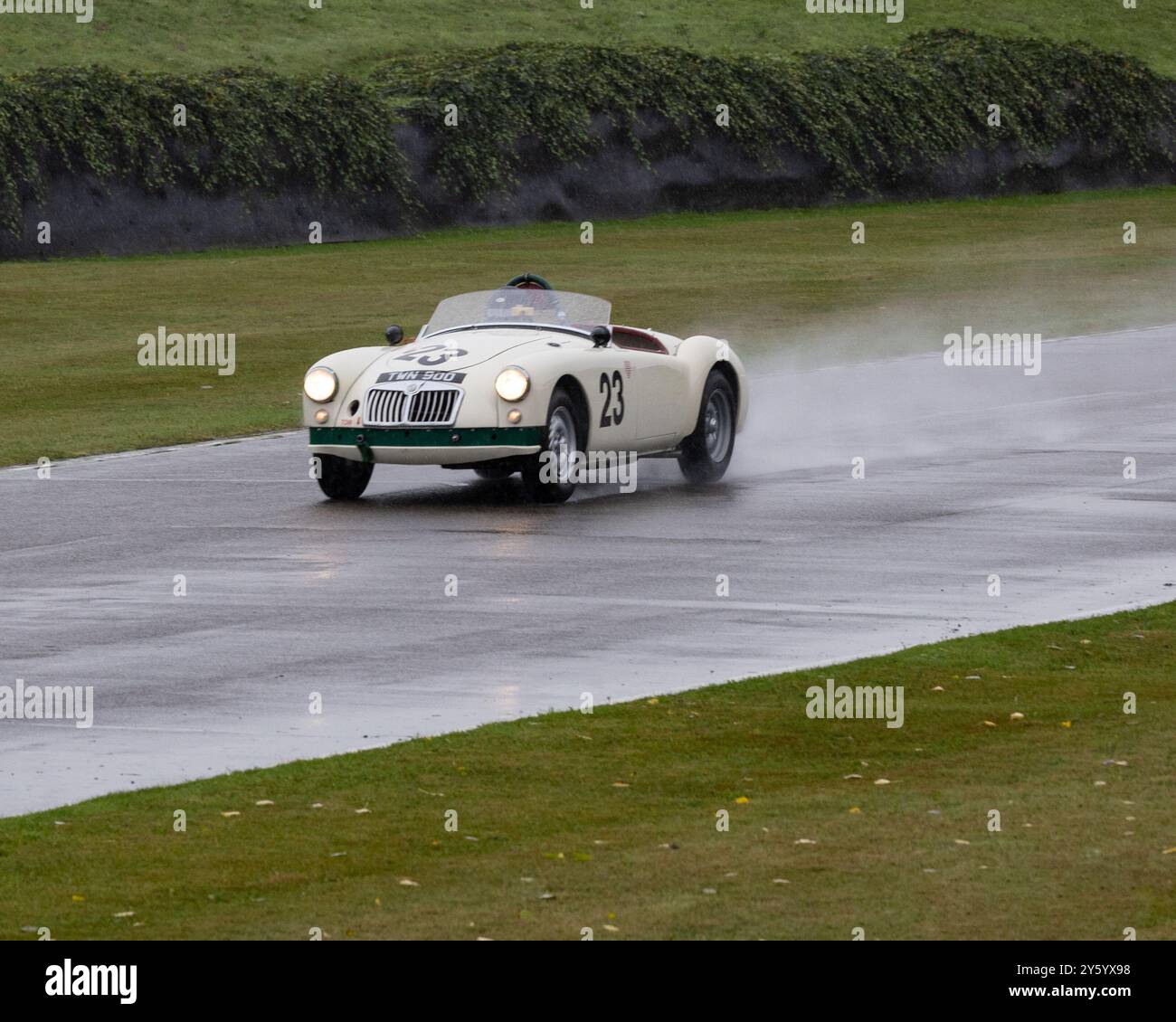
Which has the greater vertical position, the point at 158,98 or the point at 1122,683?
the point at 158,98

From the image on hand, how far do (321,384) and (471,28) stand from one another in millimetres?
44050

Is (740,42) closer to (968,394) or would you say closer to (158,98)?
(158,98)

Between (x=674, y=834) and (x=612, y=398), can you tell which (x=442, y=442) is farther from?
(x=674, y=834)

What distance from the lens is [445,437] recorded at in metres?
17.7

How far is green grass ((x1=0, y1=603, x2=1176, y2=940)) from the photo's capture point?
24.7 feet

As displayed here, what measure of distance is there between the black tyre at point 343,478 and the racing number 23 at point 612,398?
1788mm

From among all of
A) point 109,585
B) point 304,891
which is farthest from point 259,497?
point 304,891

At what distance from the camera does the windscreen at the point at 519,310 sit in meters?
19.3

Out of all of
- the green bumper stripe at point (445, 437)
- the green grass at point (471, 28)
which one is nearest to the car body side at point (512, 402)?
the green bumper stripe at point (445, 437)

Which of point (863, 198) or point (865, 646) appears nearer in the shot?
point (865, 646)

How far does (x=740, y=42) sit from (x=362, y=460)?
152 feet
